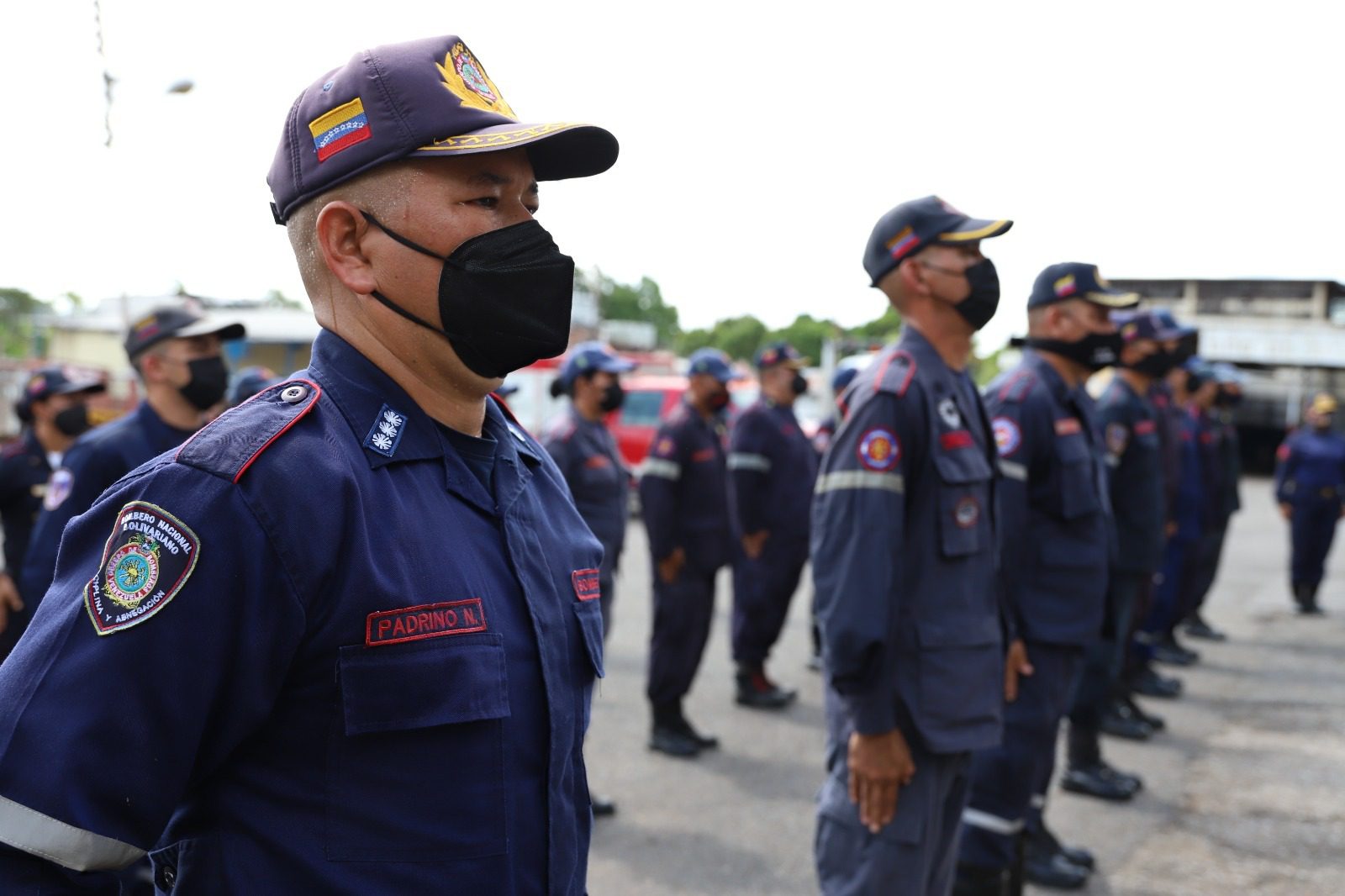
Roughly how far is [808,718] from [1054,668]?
2882 millimetres

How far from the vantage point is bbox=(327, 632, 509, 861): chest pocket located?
4.12 feet

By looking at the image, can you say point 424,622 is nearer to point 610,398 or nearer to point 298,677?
point 298,677

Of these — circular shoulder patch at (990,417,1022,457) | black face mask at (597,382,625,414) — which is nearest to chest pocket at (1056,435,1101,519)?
circular shoulder patch at (990,417,1022,457)

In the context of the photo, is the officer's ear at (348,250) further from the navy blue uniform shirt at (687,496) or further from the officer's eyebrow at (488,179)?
the navy blue uniform shirt at (687,496)

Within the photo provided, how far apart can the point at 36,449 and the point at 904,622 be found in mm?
4943

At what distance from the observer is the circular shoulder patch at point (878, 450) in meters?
2.93

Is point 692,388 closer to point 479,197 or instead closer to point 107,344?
point 479,197

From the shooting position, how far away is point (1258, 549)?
14586mm

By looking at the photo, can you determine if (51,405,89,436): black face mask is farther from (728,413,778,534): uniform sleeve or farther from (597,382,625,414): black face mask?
(728,413,778,534): uniform sleeve

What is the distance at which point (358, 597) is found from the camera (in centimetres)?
127

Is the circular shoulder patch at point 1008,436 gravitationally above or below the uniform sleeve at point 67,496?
above

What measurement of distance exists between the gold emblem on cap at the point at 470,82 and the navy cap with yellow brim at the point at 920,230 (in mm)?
1926

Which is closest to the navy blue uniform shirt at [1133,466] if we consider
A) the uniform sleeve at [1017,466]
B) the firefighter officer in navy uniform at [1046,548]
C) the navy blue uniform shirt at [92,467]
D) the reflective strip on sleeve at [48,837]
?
the firefighter officer in navy uniform at [1046,548]

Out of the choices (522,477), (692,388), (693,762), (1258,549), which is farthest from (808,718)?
(1258,549)
